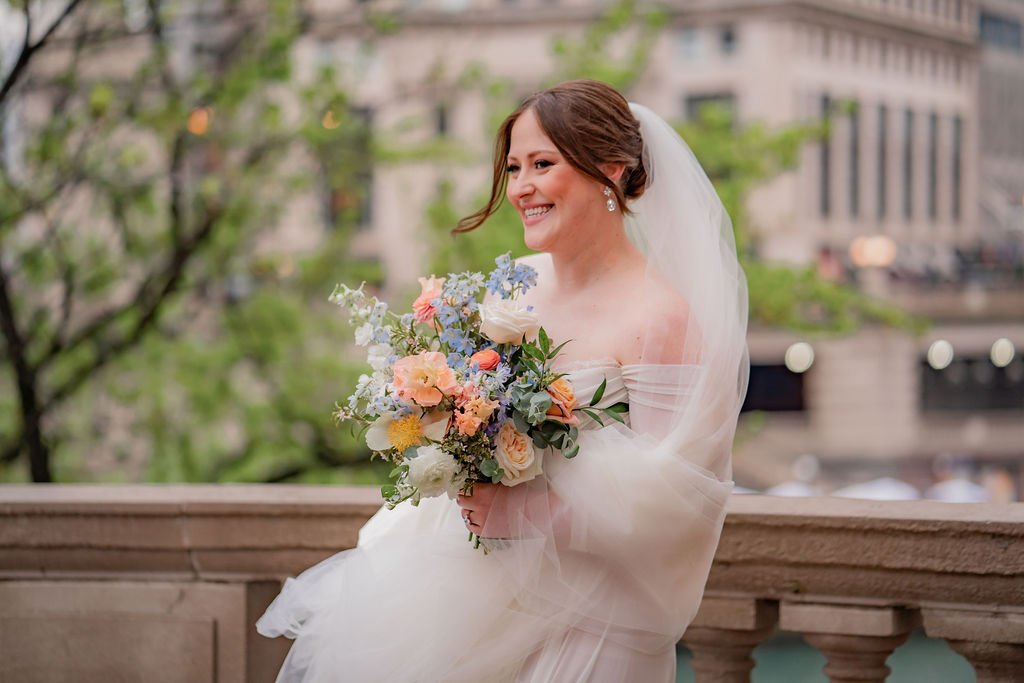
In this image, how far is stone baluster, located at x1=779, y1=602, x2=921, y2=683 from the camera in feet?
10.3

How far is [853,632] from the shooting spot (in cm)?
316

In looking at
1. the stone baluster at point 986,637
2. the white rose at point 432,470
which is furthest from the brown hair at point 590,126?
the stone baluster at point 986,637

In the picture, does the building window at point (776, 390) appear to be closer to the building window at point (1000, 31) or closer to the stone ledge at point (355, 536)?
the building window at point (1000, 31)

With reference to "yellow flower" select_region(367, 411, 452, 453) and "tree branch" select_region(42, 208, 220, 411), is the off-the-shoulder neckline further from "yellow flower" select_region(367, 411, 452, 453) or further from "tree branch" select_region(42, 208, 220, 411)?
"tree branch" select_region(42, 208, 220, 411)

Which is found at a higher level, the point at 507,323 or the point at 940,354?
the point at 507,323

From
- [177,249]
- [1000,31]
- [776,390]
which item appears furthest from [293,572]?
[1000,31]

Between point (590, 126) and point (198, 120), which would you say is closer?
point (590, 126)

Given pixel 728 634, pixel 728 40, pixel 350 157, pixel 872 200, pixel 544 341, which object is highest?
pixel 728 40

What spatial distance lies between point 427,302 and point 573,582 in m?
0.68

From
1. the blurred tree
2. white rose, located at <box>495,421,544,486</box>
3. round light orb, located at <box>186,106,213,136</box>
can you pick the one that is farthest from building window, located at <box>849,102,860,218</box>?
white rose, located at <box>495,421,544,486</box>

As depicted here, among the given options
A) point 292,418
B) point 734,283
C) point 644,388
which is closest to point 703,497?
point 644,388

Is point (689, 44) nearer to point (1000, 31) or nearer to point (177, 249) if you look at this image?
point (1000, 31)

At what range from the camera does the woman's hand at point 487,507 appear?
8.85 ft

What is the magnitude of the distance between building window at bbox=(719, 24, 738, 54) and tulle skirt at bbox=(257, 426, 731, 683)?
3787 cm
